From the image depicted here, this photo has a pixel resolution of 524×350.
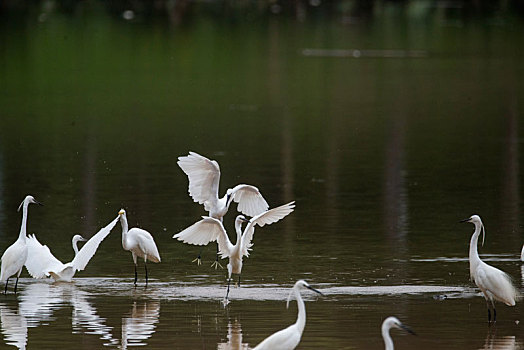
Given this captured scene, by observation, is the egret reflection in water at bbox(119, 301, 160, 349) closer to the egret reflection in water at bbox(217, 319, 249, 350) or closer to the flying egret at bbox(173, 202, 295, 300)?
the egret reflection in water at bbox(217, 319, 249, 350)

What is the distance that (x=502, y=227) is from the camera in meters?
18.3

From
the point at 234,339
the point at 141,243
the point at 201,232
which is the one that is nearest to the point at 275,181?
the point at 141,243

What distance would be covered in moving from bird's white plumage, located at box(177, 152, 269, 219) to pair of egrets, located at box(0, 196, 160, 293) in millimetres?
1490

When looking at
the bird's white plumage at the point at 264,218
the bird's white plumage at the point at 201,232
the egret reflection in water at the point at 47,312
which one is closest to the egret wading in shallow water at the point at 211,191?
the bird's white plumage at the point at 201,232

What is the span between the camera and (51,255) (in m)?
14.9

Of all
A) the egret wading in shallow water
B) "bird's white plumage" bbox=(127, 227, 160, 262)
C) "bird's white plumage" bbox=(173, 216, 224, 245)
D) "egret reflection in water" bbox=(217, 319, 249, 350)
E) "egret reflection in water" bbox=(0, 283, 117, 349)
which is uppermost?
the egret wading in shallow water

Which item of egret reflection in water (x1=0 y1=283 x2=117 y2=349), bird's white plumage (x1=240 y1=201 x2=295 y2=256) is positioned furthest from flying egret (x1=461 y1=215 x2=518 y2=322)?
egret reflection in water (x1=0 y1=283 x2=117 y2=349)

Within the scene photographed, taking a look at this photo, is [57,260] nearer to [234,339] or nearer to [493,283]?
[234,339]

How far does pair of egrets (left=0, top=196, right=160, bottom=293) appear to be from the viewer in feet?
47.0

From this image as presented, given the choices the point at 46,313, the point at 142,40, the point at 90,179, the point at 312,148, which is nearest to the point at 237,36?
the point at 142,40

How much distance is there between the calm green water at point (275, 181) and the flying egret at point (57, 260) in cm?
19

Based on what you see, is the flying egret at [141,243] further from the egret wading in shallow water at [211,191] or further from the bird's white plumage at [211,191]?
the bird's white plumage at [211,191]

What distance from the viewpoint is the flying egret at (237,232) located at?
46.6 feet

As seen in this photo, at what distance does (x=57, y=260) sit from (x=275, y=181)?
A: 8.53m
